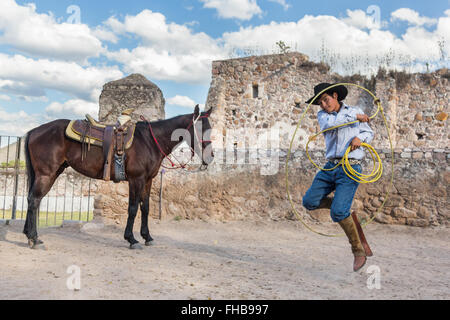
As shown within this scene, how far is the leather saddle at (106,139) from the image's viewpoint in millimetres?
4727

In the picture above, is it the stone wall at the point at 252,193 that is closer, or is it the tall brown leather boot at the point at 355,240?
the tall brown leather boot at the point at 355,240

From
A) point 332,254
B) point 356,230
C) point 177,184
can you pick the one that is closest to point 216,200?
point 177,184

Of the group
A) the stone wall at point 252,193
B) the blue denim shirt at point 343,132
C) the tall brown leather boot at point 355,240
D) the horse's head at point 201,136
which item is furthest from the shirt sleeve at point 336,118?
the stone wall at point 252,193

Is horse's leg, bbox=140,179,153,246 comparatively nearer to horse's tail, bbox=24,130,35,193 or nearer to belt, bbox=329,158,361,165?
horse's tail, bbox=24,130,35,193

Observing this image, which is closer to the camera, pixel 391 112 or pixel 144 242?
pixel 144 242

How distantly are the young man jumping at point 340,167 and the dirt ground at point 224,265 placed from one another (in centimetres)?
42

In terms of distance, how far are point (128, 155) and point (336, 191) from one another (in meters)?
2.77

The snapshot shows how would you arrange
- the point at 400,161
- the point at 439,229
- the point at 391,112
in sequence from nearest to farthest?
the point at 439,229 → the point at 400,161 → the point at 391,112

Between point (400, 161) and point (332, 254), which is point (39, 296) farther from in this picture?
point (400, 161)

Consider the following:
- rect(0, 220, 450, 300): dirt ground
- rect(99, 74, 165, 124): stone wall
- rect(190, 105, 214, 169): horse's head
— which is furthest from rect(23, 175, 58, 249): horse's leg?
rect(99, 74, 165, 124): stone wall

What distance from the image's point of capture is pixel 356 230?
3492 mm

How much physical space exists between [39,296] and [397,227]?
5949mm

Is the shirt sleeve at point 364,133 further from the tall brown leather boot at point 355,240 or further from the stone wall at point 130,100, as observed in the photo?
the stone wall at point 130,100

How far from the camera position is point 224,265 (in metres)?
3.96
